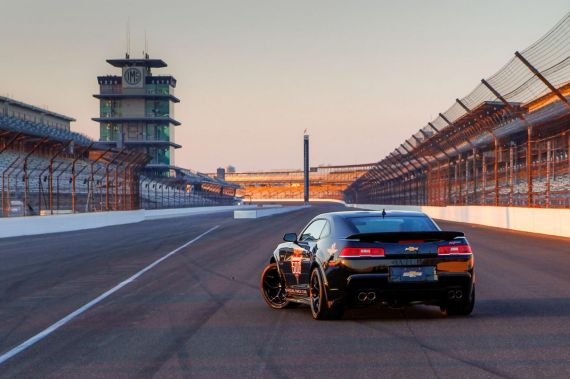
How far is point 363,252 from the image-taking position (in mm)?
8438

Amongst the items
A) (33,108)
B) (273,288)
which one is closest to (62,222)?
(273,288)

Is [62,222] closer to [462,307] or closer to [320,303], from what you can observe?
[320,303]

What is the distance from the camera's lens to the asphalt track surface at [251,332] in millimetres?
6297

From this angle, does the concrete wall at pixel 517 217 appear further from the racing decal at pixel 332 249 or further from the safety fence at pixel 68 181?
the racing decal at pixel 332 249

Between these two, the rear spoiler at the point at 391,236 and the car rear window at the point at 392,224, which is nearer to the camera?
the rear spoiler at the point at 391,236

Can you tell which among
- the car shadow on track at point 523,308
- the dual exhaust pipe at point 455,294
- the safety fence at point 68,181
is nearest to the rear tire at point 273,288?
the dual exhaust pipe at point 455,294

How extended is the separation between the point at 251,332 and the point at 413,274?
5.85 ft

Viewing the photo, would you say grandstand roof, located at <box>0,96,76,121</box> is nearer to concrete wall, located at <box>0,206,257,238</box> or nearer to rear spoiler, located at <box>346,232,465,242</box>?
concrete wall, located at <box>0,206,257,238</box>

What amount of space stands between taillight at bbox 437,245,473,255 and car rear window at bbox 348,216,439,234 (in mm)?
467

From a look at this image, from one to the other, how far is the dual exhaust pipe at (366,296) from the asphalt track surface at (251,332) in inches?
11.0

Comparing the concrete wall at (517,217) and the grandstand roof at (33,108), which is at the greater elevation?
the grandstand roof at (33,108)

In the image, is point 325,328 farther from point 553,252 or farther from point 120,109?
point 120,109

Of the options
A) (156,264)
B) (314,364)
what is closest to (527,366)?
(314,364)

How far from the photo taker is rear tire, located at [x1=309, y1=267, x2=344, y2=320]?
8.58 meters
